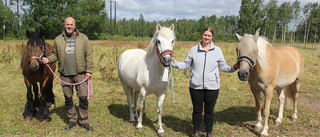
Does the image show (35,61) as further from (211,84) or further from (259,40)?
(259,40)

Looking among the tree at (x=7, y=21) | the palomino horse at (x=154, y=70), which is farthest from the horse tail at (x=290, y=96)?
the tree at (x=7, y=21)

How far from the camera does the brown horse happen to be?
2975 mm

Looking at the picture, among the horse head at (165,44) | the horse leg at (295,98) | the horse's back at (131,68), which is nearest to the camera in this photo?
the horse head at (165,44)

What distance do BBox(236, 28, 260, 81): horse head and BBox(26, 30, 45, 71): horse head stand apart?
3.44 m

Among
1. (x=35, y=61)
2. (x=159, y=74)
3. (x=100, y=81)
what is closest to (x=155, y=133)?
(x=159, y=74)

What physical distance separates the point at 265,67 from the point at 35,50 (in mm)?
4182

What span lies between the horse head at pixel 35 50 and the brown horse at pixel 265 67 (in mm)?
3449

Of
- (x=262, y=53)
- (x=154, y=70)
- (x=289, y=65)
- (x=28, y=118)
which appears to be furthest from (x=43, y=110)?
(x=289, y=65)

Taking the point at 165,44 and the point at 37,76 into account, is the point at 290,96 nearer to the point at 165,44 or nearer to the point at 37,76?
the point at 165,44

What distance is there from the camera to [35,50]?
3471 mm

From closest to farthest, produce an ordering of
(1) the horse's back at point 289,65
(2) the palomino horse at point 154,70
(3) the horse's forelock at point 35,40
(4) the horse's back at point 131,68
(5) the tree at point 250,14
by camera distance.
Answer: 1. (2) the palomino horse at point 154,70
2. (3) the horse's forelock at point 35,40
3. (4) the horse's back at point 131,68
4. (1) the horse's back at point 289,65
5. (5) the tree at point 250,14

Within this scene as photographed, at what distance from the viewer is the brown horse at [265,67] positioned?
297 cm

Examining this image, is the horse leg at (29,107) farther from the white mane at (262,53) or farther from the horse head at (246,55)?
the white mane at (262,53)

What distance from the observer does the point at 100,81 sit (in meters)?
7.41
